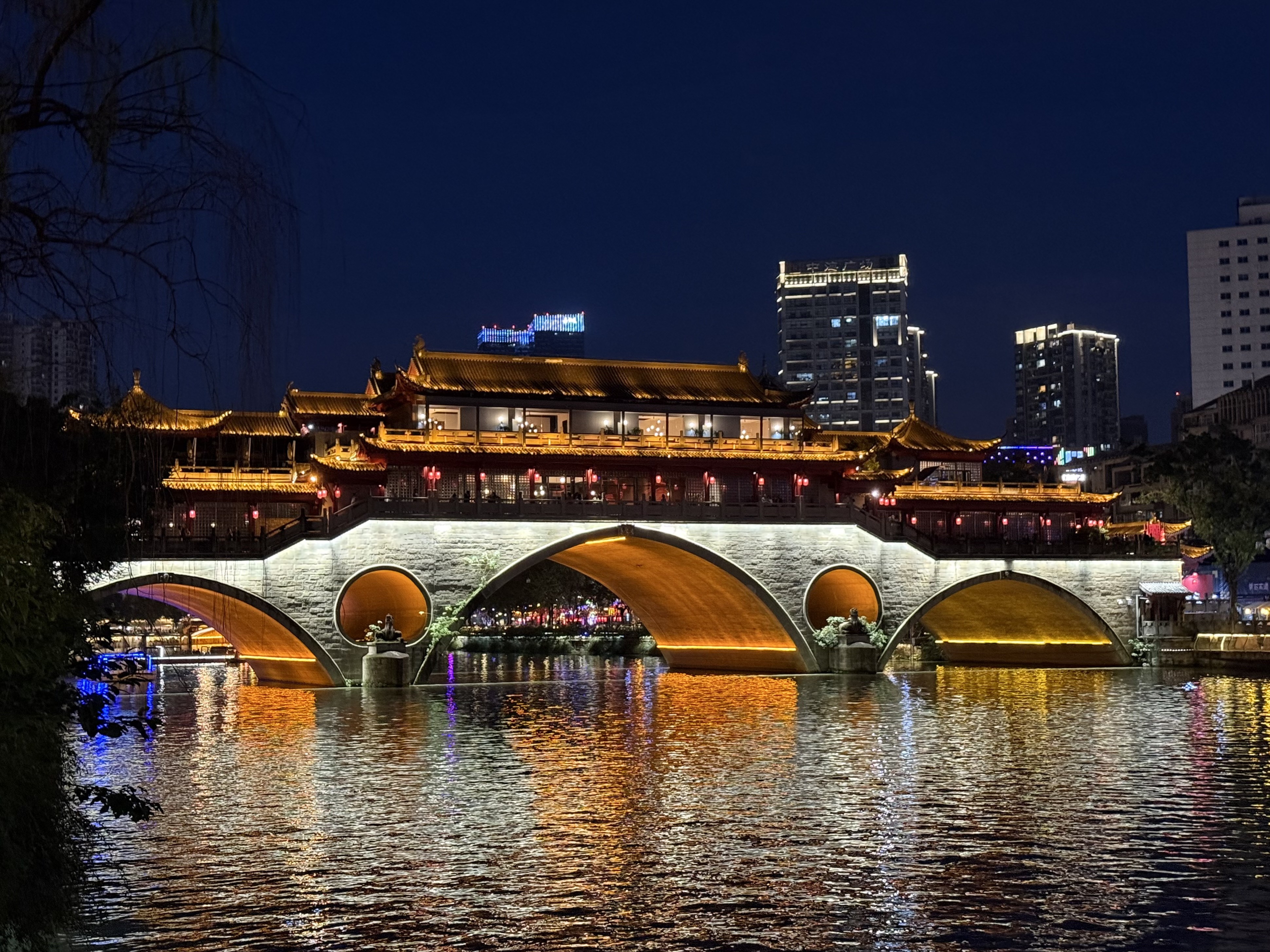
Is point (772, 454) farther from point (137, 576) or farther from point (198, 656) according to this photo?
point (198, 656)

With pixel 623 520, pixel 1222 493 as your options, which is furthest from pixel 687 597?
pixel 1222 493

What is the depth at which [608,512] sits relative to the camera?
51281 mm

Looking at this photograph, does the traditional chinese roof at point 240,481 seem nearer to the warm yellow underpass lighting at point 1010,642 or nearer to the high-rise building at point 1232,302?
the warm yellow underpass lighting at point 1010,642

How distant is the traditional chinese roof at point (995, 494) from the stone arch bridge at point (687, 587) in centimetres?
394

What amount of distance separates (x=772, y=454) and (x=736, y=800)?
108 ft

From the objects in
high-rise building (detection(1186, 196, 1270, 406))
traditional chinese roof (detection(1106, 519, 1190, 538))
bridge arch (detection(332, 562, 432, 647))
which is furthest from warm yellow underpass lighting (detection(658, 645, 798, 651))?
high-rise building (detection(1186, 196, 1270, 406))

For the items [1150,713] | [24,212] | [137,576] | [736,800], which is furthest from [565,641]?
[24,212]

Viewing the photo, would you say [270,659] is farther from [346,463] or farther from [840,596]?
[840,596]

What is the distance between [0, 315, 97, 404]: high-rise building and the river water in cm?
631

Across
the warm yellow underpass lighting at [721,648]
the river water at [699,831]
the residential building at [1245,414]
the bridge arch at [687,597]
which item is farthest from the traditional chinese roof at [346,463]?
the residential building at [1245,414]

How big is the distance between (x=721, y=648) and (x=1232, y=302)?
8989cm

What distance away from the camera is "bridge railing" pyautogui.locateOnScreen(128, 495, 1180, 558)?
46.2 metres

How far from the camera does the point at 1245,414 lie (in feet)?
329

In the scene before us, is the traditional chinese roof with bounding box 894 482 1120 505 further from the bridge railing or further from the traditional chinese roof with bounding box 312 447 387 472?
the traditional chinese roof with bounding box 312 447 387 472
